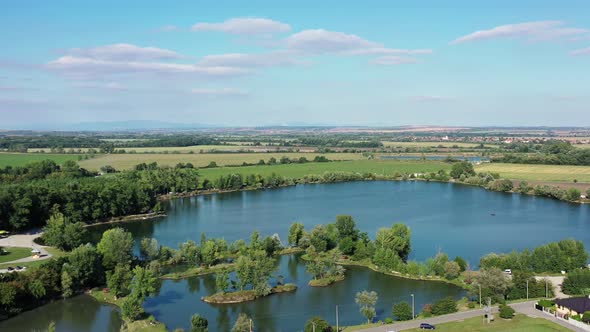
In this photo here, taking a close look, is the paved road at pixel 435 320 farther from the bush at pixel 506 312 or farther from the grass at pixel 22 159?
the grass at pixel 22 159

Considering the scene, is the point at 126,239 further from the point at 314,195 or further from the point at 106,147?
the point at 106,147

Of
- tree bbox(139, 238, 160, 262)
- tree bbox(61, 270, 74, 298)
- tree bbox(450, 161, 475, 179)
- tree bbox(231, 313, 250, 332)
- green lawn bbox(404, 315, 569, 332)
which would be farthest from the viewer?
tree bbox(450, 161, 475, 179)

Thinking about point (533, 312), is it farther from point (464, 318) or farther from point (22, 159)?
point (22, 159)

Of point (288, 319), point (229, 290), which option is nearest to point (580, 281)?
point (288, 319)

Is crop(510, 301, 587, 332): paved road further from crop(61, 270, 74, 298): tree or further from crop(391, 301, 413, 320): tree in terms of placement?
crop(61, 270, 74, 298): tree

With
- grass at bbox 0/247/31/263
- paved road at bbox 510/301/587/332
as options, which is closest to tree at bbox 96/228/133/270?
grass at bbox 0/247/31/263

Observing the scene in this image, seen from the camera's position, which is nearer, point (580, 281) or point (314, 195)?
point (580, 281)

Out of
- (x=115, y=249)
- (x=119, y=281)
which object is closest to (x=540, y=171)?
(x=115, y=249)
